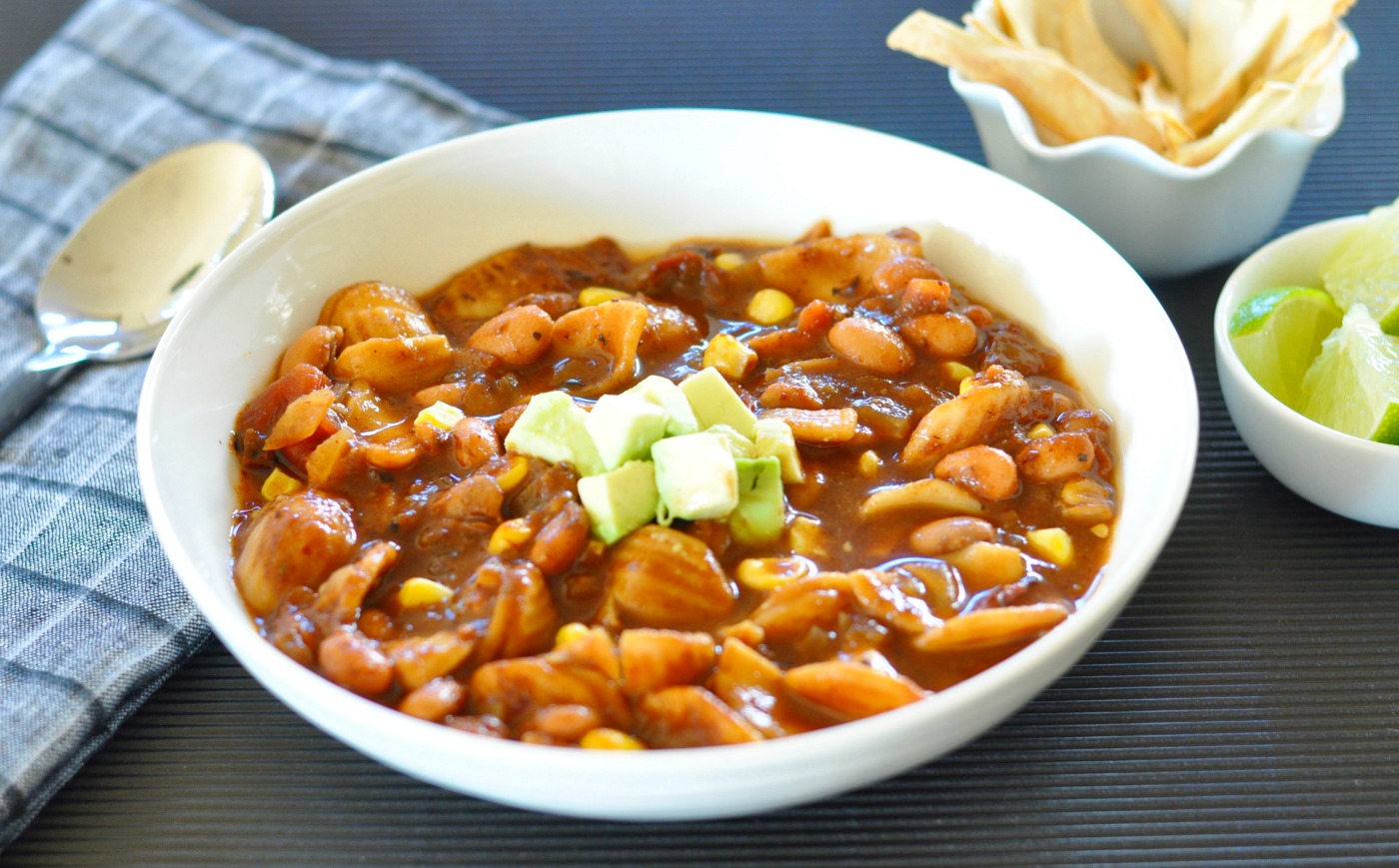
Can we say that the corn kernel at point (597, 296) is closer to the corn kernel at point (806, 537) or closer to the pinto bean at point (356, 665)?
the corn kernel at point (806, 537)

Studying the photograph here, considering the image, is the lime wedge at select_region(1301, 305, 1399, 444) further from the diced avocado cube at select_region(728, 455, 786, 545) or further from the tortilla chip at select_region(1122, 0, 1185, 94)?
the diced avocado cube at select_region(728, 455, 786, 545)

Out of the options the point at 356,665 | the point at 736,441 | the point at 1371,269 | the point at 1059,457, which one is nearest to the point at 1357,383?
the point at 1371,269

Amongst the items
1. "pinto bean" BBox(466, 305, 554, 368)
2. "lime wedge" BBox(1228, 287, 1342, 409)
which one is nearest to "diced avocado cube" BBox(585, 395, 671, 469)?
"pinto bean" BBox(466, 305, 554, 368)

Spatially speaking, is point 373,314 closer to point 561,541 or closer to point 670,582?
point 561,541

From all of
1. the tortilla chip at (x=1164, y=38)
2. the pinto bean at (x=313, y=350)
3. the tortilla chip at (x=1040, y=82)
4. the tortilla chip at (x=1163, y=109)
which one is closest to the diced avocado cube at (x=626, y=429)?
the pinto bean at (x=313, y=350)

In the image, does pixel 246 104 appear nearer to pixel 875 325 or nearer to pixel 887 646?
pixel 875 325

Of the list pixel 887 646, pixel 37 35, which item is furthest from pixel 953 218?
pixel 37 35
